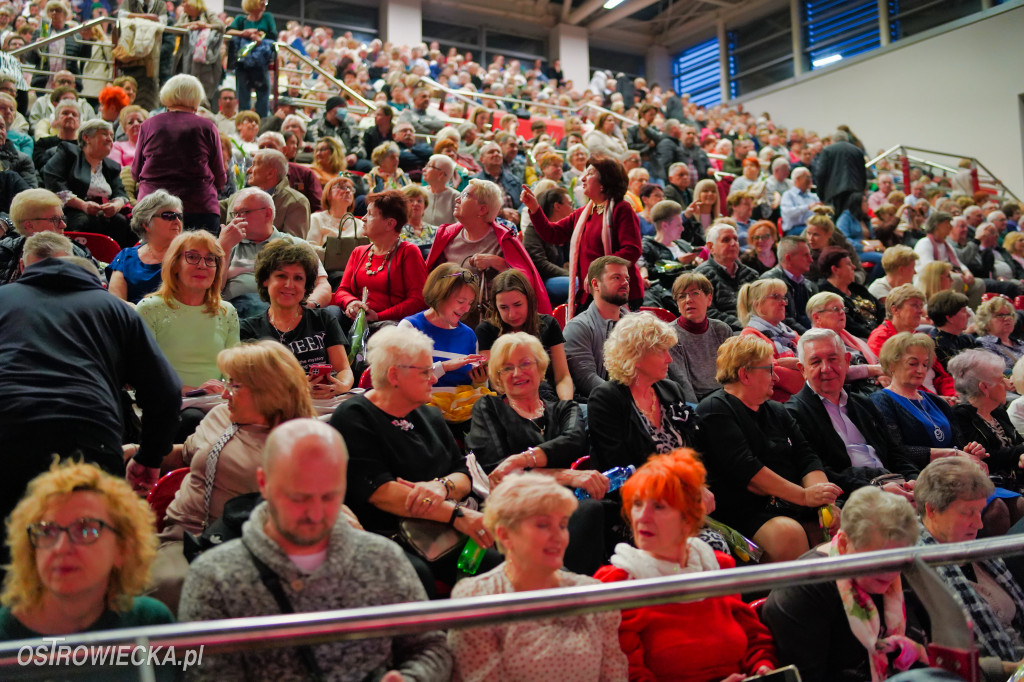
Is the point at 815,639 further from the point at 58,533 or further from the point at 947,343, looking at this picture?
the point at 947,343

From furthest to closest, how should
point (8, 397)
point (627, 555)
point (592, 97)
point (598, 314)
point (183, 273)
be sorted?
1. point (592, 97)
2. point (598, 314)
3. point (183, 273)
4. point (627, 555)
5. point (8, 397)

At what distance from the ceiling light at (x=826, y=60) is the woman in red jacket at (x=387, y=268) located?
645 inches

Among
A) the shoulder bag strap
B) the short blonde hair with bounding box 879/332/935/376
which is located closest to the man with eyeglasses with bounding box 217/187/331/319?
the shoulder bag strap

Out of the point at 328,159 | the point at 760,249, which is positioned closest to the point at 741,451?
the point at 760,249

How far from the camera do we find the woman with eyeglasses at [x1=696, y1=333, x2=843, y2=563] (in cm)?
319

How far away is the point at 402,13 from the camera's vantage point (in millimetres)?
18219

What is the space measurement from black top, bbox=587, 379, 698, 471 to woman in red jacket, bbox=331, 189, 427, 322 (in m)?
1.45

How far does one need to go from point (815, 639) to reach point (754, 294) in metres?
2.75

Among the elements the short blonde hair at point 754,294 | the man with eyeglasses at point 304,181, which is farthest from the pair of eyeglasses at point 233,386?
the man with eyeglasses at point 304,181

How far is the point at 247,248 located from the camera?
4430mm

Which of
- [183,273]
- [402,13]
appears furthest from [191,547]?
[402,13]

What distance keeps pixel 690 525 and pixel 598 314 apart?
6.61 feet

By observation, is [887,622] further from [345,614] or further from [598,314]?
[598,314]

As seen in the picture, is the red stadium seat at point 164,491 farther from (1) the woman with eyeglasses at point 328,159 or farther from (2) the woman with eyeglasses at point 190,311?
(1) the woman with eyeglasses at point 328,159
